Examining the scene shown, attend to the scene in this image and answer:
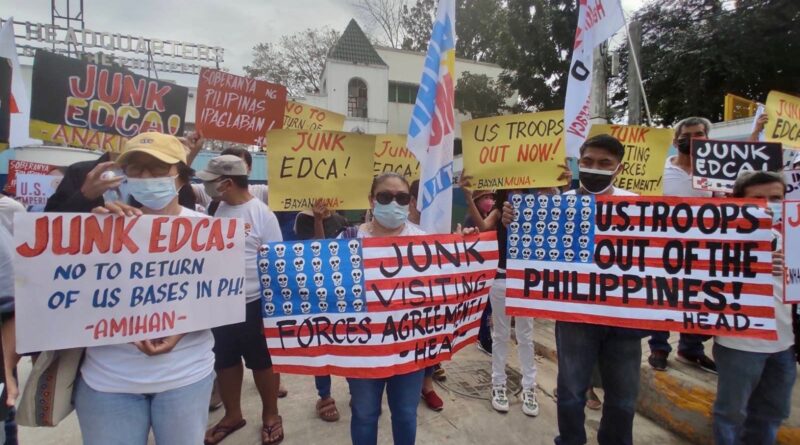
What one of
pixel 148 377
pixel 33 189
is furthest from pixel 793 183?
pixel 33 189

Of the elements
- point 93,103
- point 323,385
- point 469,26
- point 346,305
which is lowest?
point 323,385

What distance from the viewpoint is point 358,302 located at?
2.31 m

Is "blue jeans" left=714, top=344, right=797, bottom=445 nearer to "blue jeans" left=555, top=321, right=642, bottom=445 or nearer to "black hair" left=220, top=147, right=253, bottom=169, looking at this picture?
"blue jeans" left=555, top=321, right=642, bottom=445

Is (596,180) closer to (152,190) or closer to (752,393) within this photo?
(752,393)

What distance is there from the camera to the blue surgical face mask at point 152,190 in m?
1.93

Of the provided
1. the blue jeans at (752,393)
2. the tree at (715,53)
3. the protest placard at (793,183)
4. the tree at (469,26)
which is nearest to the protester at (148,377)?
the blue jeans at (752,393)

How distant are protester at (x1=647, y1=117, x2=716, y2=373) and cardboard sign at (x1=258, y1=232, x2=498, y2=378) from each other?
7.95 ft

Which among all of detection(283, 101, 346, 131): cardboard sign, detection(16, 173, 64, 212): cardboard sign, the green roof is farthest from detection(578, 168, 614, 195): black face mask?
the green roof

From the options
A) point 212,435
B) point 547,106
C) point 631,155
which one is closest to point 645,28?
point 547,106

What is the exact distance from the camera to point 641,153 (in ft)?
14.2

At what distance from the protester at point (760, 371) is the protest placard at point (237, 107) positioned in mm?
4106

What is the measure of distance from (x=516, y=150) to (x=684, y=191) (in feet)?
5.65

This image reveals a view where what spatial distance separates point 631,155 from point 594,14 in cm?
146

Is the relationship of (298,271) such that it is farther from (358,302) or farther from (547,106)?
(547,106)
